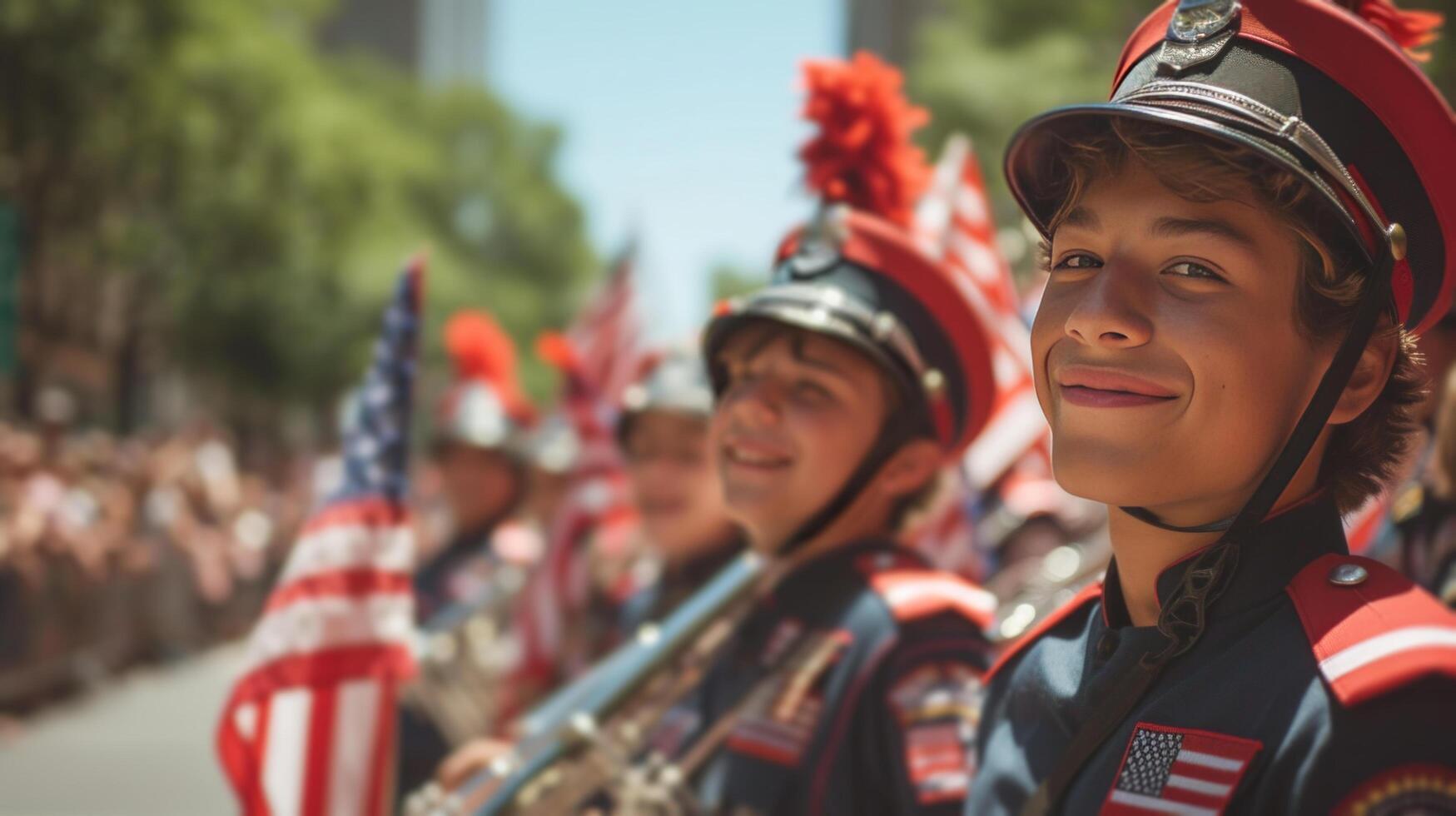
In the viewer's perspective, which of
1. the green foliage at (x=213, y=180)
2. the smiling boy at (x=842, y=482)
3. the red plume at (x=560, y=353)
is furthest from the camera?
the green foliage at (x=213, y=180)

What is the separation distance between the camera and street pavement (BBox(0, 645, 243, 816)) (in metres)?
8.40

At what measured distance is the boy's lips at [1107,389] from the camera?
156 cm

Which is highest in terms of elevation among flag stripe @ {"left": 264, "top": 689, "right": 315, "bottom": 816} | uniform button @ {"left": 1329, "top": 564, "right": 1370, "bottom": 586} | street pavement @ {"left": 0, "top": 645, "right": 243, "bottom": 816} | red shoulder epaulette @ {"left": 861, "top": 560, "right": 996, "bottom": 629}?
uniform button @ {"left": 1329, "top": 564, "right": 1370, "bottom": 586}

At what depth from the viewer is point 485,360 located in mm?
7238

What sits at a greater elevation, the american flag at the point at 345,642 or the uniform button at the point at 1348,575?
the uniform button at the point at 1348,575

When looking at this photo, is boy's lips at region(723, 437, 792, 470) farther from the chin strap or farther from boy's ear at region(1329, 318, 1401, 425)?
boy's ear at region(1329, 318, 1401, 425)

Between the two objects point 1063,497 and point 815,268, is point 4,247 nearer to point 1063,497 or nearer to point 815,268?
point 1063,497

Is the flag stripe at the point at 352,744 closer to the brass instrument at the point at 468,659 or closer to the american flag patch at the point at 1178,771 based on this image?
the american flag patch at the point at 1178,771

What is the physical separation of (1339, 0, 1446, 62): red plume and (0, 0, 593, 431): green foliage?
13472 millimetres

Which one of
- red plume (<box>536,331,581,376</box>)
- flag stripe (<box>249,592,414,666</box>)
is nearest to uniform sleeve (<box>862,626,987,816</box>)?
flag stripe (<box>249,592,414,666</box>)

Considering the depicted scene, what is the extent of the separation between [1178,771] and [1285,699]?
0.13 meters

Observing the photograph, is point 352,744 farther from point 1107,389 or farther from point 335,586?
point 1107,389

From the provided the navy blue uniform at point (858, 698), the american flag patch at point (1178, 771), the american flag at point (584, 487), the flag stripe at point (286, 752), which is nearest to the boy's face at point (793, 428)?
the navy blue uniform at point (858, 698)

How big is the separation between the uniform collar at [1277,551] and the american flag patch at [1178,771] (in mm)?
150
